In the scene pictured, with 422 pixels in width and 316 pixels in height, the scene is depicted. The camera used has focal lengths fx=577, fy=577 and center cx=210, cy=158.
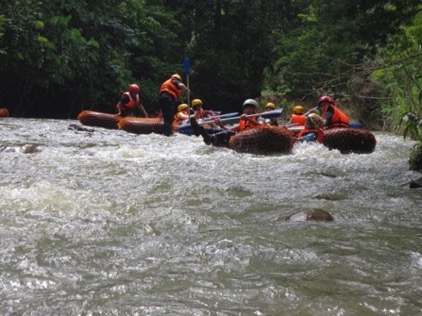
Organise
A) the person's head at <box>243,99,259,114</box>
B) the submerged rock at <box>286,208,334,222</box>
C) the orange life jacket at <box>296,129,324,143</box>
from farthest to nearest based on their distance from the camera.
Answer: the person's head at <box>243,99,259,114</box> < the orange life jacket at <box>296,129,324,143</box> < the submerged rock at <box>286,208,334,222</box>

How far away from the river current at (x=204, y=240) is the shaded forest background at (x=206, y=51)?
1.37 m

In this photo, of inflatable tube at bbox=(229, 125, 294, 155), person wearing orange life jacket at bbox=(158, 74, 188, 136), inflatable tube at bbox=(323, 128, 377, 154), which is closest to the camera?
inflatable tube at bbox=(229, 125, 294, 155)

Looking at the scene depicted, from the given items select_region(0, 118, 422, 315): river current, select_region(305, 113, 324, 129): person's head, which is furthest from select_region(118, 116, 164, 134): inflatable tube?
select_region(0, 118, 422, 315): river current

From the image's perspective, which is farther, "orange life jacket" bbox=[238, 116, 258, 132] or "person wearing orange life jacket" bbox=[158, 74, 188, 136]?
"person wearing orange life jacket" bbox=[158, 74, 188, 136]

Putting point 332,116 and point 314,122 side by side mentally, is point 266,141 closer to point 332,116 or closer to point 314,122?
point 314,122

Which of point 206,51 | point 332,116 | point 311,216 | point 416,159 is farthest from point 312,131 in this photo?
point 206,51

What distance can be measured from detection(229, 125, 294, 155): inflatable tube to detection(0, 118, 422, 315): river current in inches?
54.7

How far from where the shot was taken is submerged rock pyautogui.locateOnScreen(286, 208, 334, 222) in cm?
444

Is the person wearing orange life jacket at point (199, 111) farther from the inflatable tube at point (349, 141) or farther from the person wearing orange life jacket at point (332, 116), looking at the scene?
the inflatable tube at point (349, 141)

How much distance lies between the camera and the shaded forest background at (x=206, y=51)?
7.39 metres

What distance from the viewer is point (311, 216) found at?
14.6 feet

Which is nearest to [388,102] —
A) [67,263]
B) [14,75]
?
[14,75]

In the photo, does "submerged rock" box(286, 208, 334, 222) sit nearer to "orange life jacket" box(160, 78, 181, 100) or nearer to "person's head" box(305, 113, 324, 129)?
"person's head" box(305, 113, 324, 129)

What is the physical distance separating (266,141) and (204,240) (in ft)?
17.6
